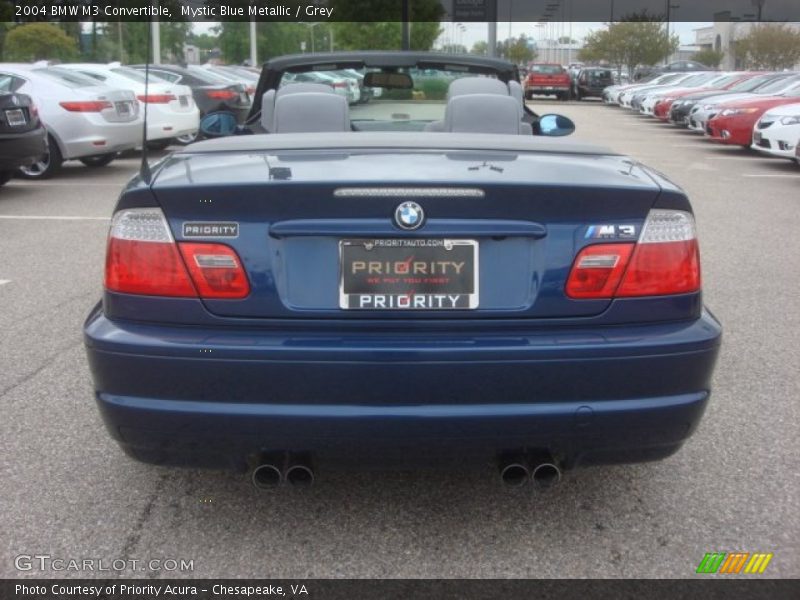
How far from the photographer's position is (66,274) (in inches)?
288

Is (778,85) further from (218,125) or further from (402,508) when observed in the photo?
(402,508)

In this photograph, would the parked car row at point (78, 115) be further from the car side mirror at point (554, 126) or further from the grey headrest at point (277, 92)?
the car side mirror at point (554, 126)

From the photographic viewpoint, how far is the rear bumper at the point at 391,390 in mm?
2754

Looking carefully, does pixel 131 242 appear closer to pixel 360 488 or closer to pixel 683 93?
pixel 360 488

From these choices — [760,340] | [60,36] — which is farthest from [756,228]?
[60,36]

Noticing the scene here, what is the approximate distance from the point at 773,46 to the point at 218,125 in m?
58.8

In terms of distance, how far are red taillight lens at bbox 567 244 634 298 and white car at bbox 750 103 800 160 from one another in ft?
41.5

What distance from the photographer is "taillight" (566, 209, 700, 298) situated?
2.86m

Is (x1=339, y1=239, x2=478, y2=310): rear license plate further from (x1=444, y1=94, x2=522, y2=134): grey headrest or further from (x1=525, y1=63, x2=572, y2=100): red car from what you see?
(x1=525, y1=63, x2=572, y2=100): red car

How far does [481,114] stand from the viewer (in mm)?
4707

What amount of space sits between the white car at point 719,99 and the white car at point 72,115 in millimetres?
11169

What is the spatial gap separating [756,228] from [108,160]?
9.65m

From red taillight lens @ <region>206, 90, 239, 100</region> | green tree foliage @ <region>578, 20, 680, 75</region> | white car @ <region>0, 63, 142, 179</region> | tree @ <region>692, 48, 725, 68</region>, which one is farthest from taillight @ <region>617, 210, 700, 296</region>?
tree @ <region>692, 48, 725, 68</region>
